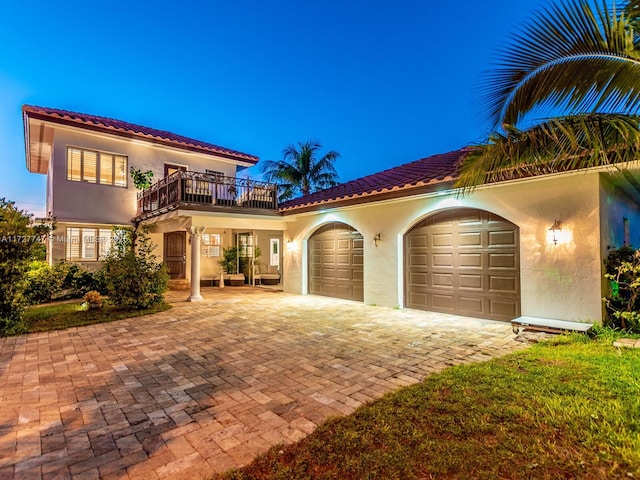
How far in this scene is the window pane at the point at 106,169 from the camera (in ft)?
43.3

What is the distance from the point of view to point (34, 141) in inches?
522

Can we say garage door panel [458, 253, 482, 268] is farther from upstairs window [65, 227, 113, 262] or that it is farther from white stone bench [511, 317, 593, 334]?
upstairs window [65, 227, 113, 262]

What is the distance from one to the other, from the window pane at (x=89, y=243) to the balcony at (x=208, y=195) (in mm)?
1967

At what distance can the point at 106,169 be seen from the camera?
Result: 13.3 meters

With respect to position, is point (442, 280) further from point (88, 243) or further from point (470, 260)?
point (88, 243)

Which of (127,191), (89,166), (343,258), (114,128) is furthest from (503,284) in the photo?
(89,166)

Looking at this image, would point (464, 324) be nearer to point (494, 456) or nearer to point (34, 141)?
point (494, 456)

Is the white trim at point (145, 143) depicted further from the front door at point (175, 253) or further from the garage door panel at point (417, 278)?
the garage door panel at point (417, 278)

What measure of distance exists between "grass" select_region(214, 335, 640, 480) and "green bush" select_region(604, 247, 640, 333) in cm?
230

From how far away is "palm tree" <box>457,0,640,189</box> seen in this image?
3266mm

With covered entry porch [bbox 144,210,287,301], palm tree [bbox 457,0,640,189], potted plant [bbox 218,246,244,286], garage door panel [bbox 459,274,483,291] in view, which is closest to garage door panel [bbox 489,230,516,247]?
garage door panel [bbox 459,274,483,291]

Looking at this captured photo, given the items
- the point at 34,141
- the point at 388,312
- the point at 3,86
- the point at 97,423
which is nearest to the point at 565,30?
the point at 97,423

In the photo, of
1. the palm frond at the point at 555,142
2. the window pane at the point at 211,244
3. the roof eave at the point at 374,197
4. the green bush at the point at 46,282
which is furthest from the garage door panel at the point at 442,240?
the green bush at the point at 46,282

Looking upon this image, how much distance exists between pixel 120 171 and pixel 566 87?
49.1 feet
